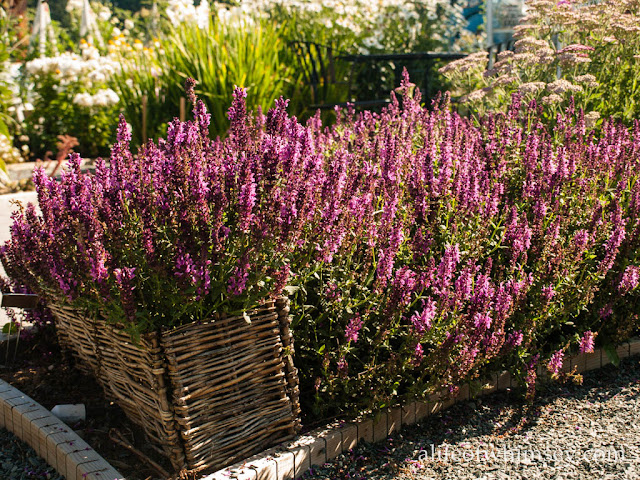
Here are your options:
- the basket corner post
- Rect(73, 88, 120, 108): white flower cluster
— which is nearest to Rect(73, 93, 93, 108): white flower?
Rect(73, 88, 120, 108): white flower cluster

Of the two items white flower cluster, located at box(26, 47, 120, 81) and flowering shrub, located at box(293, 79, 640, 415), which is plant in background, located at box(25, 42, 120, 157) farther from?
flowering shrub, located at box(293, 79, 640, 415)

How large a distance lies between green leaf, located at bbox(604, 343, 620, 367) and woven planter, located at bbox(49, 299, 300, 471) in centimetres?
190

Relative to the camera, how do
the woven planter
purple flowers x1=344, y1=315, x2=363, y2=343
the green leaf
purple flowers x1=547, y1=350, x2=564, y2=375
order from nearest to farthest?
1. the woven planter
2. purple flowers x1=344, y1=315, x2=363, y2=343
3. purple flowers x1=547, y1=350, x2=564, y2=375
4. the green leaf

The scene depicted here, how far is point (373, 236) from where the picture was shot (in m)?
3.13

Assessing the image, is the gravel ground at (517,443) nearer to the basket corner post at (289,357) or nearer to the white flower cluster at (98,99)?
the basket corner post at (289,357)

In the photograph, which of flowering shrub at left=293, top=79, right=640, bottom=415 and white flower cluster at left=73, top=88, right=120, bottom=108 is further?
white flower cluster at left=73, top=88, right=120, bottom=108

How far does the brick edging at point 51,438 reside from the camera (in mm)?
2682

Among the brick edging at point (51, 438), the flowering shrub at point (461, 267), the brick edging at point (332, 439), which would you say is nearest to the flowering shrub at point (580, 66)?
the flowering shrub at point (461, 267)

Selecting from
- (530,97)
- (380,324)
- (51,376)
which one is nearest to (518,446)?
(380,324)

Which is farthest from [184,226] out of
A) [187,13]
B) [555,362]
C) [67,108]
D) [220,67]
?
[187,13]

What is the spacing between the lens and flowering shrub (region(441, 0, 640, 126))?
5.45 m

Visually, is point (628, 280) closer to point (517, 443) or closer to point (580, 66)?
point (517, 443)

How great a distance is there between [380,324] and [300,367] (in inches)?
16.7

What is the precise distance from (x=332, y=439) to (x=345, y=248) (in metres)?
0.83
